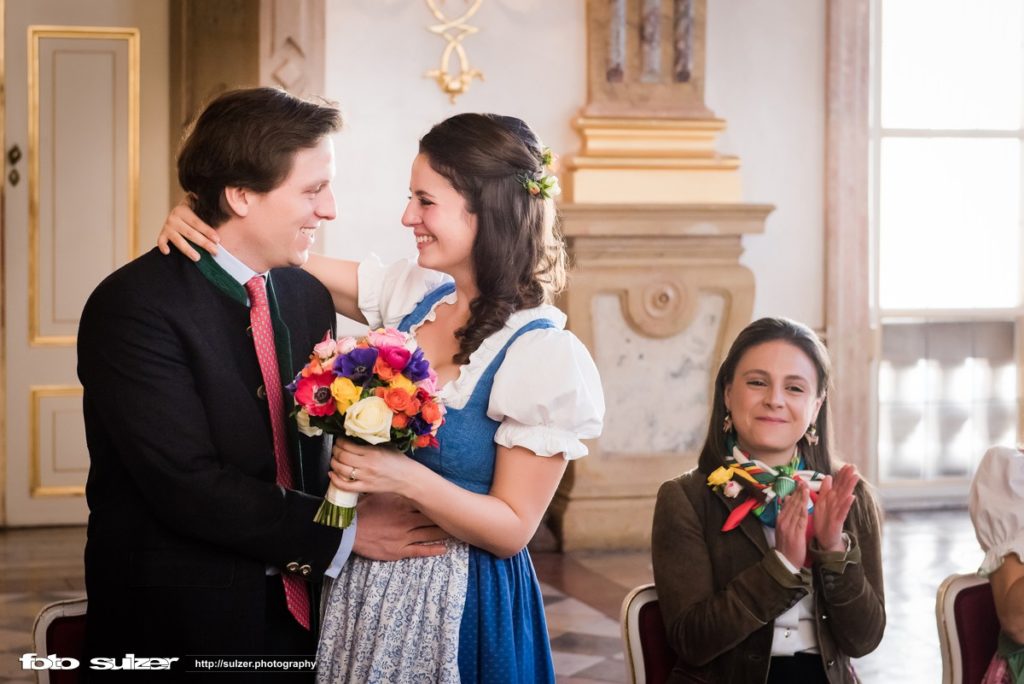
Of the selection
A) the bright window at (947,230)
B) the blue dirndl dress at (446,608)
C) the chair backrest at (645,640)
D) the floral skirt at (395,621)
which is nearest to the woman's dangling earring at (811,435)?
the chair backrest at (645,640)

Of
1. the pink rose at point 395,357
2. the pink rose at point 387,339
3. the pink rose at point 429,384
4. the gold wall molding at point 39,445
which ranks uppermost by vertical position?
the pink rose at point 387,339

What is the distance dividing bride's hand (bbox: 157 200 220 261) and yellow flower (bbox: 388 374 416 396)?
0.48 metres

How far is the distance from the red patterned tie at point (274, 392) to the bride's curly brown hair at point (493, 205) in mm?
344

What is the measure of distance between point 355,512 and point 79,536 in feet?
16.8

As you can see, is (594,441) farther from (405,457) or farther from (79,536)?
(405,457)

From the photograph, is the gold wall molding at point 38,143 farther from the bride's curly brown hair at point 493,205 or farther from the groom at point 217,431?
the bride's curly brown hair at point 493,205

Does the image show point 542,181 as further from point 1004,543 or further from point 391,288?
point 1004,543

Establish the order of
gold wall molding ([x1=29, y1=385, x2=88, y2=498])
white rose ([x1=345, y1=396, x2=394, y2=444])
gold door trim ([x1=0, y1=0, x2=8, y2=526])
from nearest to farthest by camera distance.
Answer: white rose ([x1=345, y1=396, x2=394, y2=444]) < gold door trim ([x1=0, y1=0, x2=8, y2=526]) < gold wall molding ([x1=29, y1=385, x2=88, y2=498])

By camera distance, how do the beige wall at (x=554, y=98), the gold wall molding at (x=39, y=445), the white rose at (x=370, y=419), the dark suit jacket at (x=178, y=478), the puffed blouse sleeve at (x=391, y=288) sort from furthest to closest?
1. the gold wall molding at (x=39, y=445)
2. the beige wall at (x=554, y=98)
3. the puffed blouse sleeve at (x=391, y=288)
4. the dark suit jacket at (x=178, y=478)
5. the white rose at (x=370, y=419)

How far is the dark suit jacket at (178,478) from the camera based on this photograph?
90.8 inches

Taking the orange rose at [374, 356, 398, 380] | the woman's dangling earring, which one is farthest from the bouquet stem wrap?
the woman's dangling earring

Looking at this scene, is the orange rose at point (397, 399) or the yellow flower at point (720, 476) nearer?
the orange rose at point (397, 399)

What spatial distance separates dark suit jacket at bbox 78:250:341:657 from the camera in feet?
7.57

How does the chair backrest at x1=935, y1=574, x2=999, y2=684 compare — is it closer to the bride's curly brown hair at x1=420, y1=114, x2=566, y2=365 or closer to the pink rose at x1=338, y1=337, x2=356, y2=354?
the bride's curly brown hair at x1=420, y1=114, x2=566, y2=365
